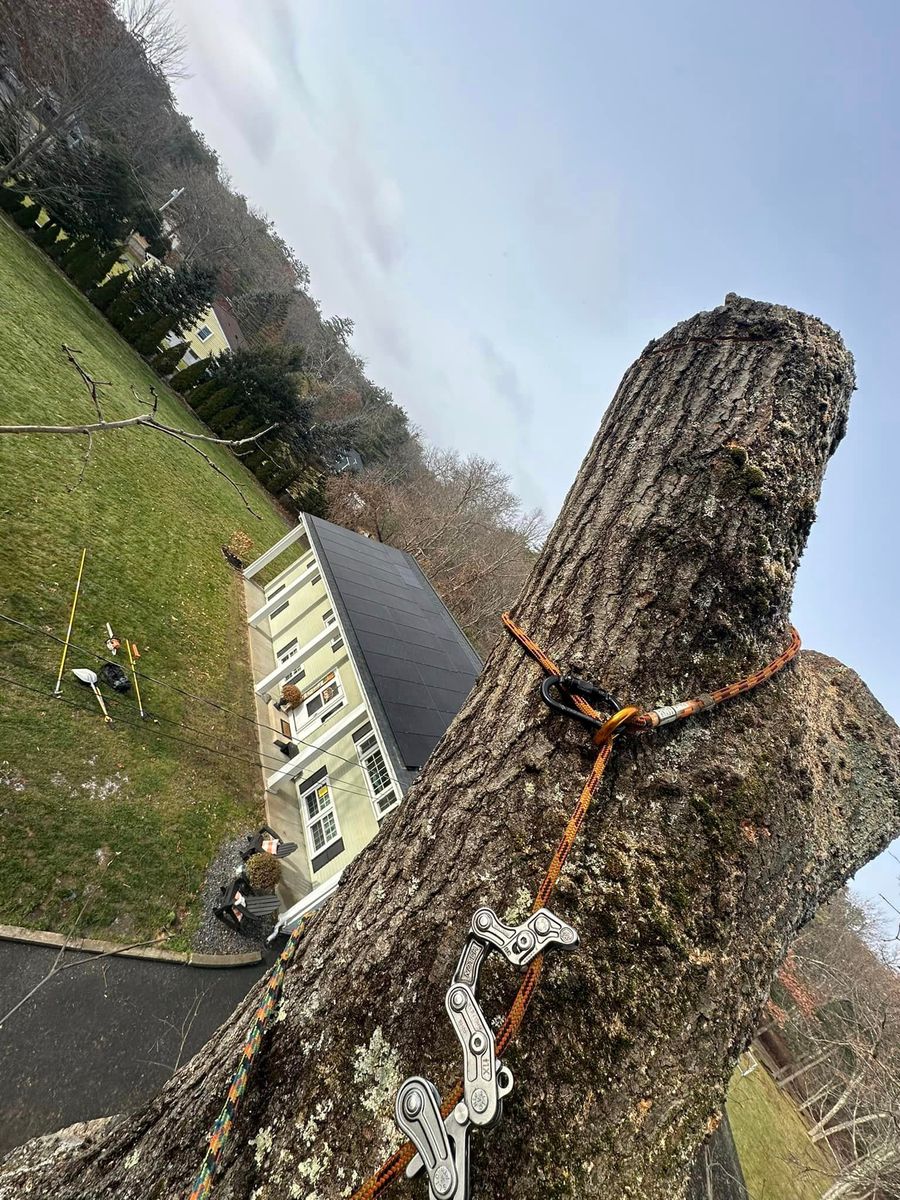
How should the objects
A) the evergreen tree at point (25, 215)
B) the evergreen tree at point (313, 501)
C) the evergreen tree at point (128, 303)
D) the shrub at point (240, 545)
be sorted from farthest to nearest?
1. the evergreen tree at point (313, 501)
2. the evergreen tree at point (128, 303)
3. the evergreen tree at point (25, 215)
4. the shrub at point (240, 545)

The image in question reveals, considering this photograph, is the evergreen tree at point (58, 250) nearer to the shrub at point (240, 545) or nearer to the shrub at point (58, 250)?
the shrub at point (58, 250)

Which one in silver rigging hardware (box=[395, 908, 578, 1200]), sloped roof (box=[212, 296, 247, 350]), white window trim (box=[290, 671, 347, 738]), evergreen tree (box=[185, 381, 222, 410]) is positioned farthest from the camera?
sloped roof (box=[212, 296, 247, 350])

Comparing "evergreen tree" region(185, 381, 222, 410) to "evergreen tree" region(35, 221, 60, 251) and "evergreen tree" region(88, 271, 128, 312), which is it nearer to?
"evergreen tree" region(88, 271, 128, 312)

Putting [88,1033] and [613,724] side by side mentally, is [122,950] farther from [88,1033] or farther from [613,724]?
[613,724]

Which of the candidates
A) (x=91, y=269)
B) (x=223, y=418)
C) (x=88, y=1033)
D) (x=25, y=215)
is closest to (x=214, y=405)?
(x=223, y=418)

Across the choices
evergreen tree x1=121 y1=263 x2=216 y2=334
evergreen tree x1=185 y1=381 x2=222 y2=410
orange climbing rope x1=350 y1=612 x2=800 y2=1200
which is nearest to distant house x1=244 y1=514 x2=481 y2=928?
orange climbing rope x1=350 y1=612 x2=800 y2=1200

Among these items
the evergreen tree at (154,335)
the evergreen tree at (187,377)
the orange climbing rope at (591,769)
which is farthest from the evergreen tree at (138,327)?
the orange climbing rope at (591,769)

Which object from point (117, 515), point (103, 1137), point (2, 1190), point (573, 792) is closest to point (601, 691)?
point (573, 792)
